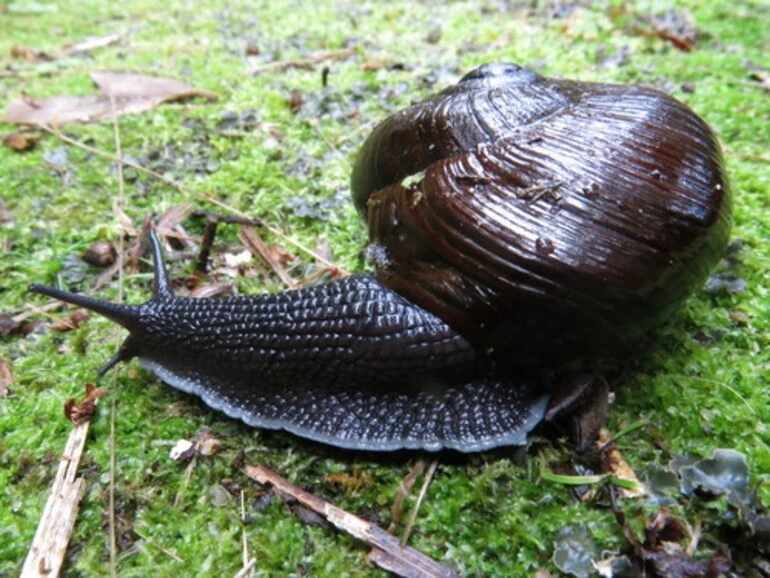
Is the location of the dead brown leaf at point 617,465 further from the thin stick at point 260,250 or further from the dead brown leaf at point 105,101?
the dead brown leaf at point 105,101

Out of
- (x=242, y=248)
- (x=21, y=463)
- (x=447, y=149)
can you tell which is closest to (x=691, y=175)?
(x=447, y=149)

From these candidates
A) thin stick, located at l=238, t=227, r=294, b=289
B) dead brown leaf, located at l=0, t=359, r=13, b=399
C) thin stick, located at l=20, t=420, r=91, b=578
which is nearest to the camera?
thin stick, located at l=20, t=420, r=91, b=578

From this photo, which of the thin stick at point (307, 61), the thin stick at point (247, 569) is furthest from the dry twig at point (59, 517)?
the thin stick at point (307, 61)

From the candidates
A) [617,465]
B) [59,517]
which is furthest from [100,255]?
[617,465]

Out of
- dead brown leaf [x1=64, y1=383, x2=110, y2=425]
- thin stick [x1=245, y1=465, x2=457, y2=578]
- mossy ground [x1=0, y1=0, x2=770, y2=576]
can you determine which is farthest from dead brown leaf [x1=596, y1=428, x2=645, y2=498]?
dead brown leaf [x1=64, y1=383, x2=110, y2=425]

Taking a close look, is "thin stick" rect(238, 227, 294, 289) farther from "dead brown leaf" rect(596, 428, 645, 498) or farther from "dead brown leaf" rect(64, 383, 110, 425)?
"dead brown leaf" rect(596, 428, 645, 498)

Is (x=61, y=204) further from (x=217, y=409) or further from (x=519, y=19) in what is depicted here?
(x=519, y=19)
